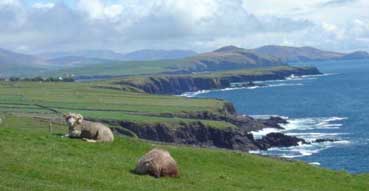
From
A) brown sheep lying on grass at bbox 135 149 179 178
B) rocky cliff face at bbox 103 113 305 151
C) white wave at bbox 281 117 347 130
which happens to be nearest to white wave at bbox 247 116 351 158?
white wave at bbox 281 117 347 130

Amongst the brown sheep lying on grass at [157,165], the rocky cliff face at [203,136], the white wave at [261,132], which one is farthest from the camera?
the white wave at [261,132]

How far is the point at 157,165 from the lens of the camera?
3156 centimetres

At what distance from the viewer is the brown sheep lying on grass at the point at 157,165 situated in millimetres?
31625

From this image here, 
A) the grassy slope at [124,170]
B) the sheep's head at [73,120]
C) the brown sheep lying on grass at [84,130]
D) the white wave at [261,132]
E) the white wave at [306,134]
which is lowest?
the white wave at [261,132]

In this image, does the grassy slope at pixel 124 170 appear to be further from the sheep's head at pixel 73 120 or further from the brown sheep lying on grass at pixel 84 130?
the sheep's head at pixel 73 120

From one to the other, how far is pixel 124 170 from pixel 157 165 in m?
1.79

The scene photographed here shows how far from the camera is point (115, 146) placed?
39.4 meters

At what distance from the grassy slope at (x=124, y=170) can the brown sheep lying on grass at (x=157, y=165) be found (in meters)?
0.61

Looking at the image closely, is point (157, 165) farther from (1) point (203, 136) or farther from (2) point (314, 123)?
(2) point (314, 123)

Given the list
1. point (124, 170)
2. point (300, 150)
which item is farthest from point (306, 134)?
point (124, 170)

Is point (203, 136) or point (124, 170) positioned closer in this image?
point (124, 170)

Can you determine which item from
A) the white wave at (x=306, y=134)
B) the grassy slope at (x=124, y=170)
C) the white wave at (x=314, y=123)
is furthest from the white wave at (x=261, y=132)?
the grassy slope at (x=124, y=170)

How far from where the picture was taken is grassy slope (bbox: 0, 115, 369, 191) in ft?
91.7

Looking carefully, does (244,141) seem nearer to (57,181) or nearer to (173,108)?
(173,108)
